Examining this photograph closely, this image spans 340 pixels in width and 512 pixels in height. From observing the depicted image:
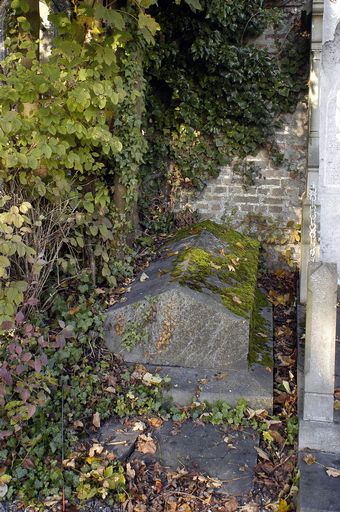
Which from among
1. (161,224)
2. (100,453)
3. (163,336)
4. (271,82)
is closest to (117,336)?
(163,336)

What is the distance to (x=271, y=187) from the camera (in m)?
8.23

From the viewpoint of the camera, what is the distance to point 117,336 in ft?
17.0

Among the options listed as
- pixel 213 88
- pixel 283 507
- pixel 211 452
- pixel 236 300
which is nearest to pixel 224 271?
pixel 236 300

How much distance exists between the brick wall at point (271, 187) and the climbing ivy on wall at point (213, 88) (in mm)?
162

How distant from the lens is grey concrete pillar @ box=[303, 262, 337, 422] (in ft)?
13.4

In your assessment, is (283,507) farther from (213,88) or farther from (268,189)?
(213,88)

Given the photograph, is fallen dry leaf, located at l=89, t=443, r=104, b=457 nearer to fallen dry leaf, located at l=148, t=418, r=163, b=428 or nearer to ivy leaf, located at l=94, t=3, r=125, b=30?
fallen dry leaf, located at l=148, t=418, r=163, b=428

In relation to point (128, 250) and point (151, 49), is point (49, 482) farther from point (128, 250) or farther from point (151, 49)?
point (151, 49)

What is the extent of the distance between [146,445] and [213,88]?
216 inches

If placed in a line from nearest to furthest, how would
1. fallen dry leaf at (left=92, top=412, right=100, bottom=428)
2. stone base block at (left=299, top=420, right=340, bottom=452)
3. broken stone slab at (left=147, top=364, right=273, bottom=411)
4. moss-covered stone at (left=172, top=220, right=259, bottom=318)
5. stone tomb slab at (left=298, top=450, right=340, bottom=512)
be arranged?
stone tomb slab at (left=298, top=450, right=340, bottom=512) → stone base block at (left=299, top=420, right=340, bottom=452) → fallen dry leaf at (left=92, top=412, right=100, bottom=428) → broken stone slab at (left=147, top=364, right=273, bottom=411) → moss-covered stone at (left=172, top=220, right=259, bottom=318)

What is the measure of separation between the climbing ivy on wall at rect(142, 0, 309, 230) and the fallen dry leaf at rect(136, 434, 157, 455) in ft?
13.5

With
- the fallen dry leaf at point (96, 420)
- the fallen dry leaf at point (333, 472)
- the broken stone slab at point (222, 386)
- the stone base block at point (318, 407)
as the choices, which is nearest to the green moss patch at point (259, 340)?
the broken stone slab at point (222, 386)

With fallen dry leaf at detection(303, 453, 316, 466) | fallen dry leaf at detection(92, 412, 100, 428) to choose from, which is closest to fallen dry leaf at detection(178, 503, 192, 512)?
fallen dry leaf at detection(303, 453, 316, 466)

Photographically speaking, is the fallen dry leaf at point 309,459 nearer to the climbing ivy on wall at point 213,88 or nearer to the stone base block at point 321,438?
the stone base block at point 321,438
